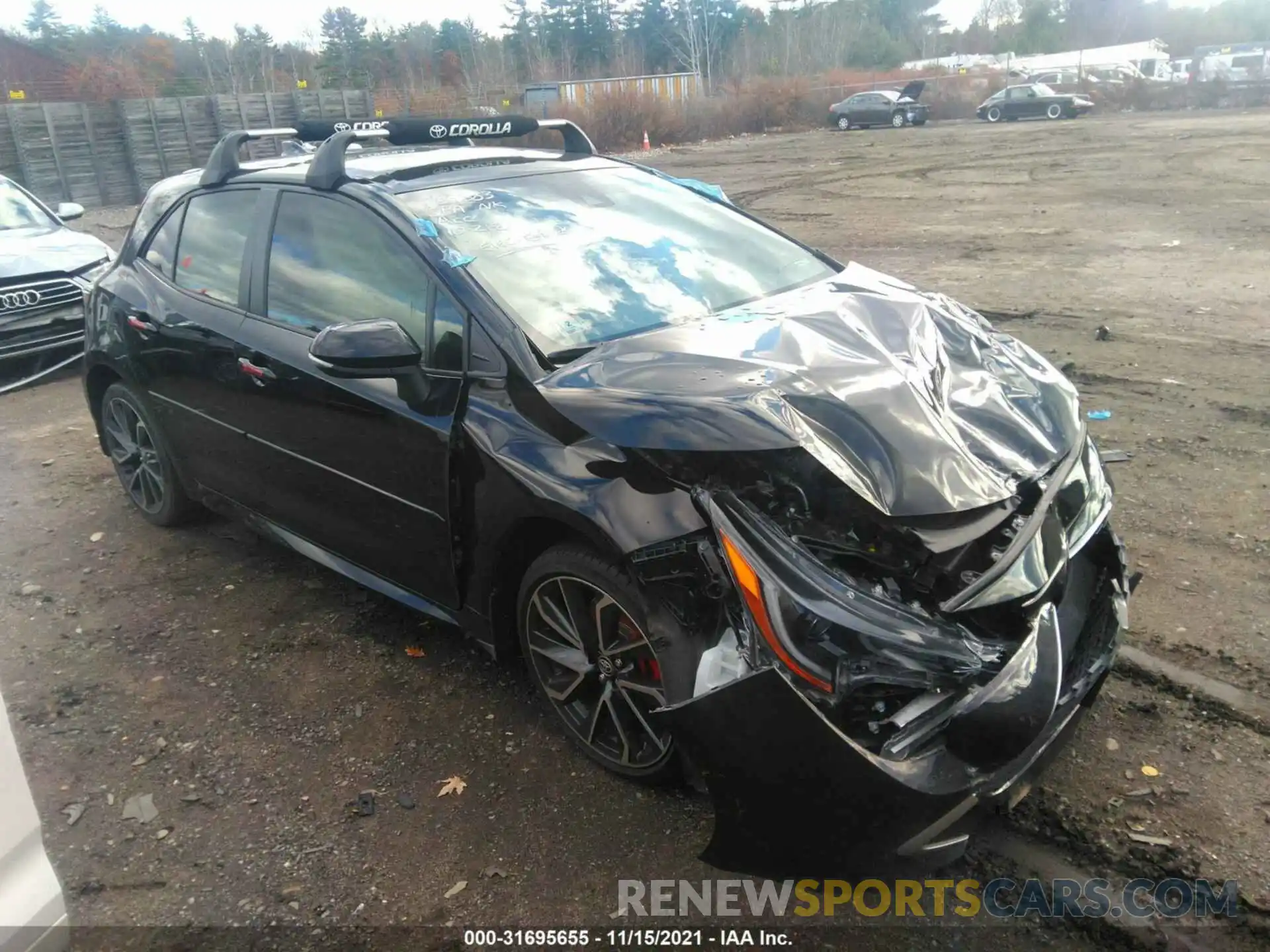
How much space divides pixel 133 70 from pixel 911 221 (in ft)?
143

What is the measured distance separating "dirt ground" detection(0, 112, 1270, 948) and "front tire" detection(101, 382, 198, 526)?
17cm

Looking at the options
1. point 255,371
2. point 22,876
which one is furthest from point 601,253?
point 22,876

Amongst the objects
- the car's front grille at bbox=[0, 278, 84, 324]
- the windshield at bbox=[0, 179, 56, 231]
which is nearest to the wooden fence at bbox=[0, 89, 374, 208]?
the windshield at bbox=[0, 179, 56, 231]

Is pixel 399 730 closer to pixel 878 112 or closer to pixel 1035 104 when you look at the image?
pixel 1035 104

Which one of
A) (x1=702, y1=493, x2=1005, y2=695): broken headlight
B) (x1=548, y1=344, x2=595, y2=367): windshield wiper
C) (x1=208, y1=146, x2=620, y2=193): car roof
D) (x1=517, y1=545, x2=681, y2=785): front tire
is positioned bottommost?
(x1=517, y1=545, x2=681, y2=785): front tire

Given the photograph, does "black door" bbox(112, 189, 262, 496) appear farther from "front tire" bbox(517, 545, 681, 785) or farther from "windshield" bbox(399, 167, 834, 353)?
"front tire" bbox(517, 545, 681, 785)

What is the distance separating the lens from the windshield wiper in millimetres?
3047

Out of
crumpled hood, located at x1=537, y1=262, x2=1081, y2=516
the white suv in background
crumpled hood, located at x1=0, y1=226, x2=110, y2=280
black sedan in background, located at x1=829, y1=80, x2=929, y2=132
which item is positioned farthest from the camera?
black sedan in background, located at x1=829, y1=80, x2=929, y2=132

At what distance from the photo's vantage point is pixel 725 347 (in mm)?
2975

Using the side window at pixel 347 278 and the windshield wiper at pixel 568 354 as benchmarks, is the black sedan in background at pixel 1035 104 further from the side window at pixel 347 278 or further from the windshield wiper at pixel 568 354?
the windshield wiper at pixel 568 354

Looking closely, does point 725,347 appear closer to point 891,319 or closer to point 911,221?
point 891,319

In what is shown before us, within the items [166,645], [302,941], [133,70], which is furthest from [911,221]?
[133,70]

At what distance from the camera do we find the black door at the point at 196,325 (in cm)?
408

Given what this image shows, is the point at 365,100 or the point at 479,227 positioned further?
the point at 365,100
